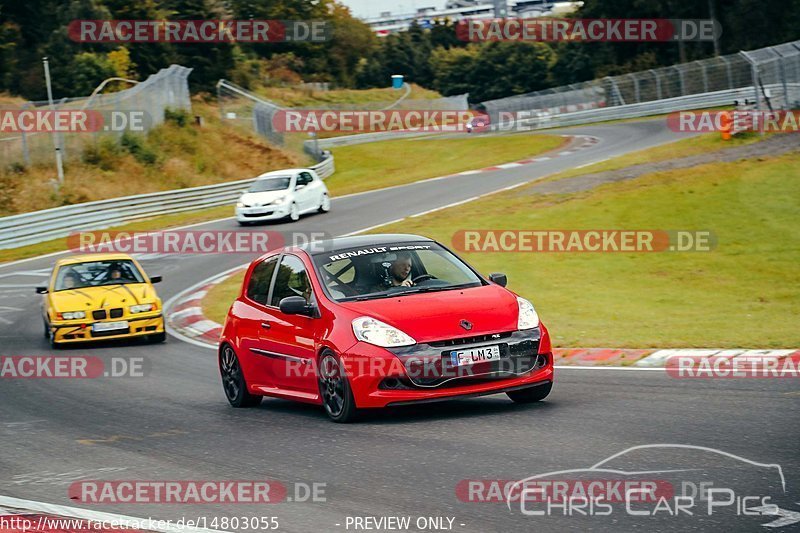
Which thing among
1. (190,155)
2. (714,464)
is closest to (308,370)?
(714,464)

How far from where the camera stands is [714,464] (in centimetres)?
630

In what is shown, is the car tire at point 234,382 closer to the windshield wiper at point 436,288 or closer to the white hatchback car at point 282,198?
the windshield wiper at point 436,288

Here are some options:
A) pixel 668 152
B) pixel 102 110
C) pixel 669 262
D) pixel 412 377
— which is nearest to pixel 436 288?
pixel 412 377

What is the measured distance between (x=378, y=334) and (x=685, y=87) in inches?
2077

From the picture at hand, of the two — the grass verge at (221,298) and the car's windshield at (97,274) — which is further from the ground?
the car's windshield at (97,274)

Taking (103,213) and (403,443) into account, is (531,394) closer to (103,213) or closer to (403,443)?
(403,443)

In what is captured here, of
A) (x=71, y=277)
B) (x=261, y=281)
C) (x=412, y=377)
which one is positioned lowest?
(x=71, y=277)

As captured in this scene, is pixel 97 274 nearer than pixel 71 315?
No

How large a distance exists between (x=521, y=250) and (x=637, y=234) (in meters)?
2.28

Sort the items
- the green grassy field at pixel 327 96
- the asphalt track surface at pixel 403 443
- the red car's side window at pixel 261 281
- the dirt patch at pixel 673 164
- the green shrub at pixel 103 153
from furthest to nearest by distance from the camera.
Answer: the green grassy field at pixel 327 96 → the green shrub at pixel 103 153 → the dirt patch at pixel 673 164 → the red car's side window at pixel 261 281 → the asphalt track surface at pixel 403 443

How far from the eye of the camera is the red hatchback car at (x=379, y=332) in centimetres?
830

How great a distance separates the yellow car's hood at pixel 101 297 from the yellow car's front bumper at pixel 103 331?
0.23 m

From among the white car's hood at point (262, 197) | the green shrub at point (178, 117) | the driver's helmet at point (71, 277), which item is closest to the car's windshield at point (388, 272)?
the driver's helmet at point (71, 277)

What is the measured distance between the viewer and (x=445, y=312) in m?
8.54
